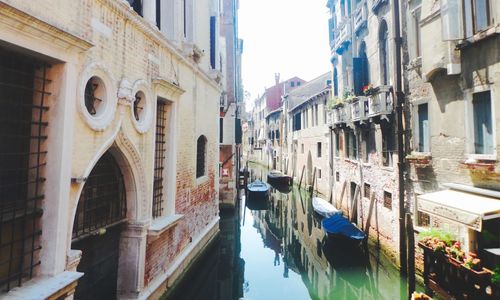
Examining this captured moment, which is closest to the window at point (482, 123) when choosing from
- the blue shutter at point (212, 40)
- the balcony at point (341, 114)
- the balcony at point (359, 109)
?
the balcony at point (359, 109)

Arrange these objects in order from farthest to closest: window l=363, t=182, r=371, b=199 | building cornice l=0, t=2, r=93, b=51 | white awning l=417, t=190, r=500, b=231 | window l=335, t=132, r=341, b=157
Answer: window l=335, t=132, r=341, b=157, window l=363, t=182, r=371, b=199, white awning l=417, t=190, r=500, b=231, building cornice l=0, t=2, r=93, b=51

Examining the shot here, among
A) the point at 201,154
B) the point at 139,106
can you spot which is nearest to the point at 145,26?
the point at 139,106

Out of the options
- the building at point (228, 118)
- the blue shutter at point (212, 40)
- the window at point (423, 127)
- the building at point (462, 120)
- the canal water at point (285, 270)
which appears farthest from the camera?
the building at point (228, 118)

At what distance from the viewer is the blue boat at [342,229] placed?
8829mm

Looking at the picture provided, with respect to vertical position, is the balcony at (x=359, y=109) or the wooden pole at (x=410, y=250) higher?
the balcony at (x=359, y=109)

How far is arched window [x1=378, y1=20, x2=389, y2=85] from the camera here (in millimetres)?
8891

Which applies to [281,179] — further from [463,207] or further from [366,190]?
[463,207]

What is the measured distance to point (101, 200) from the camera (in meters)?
4.70

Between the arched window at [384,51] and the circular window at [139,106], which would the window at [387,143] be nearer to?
the arched window at [384,51]

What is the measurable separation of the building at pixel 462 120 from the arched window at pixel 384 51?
2008mm

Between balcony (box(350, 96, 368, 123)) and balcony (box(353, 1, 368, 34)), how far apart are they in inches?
104

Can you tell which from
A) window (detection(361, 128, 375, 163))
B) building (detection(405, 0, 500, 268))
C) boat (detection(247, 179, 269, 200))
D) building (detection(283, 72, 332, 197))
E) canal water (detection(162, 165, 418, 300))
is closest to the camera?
building (detection(405, 0, 500, 268))

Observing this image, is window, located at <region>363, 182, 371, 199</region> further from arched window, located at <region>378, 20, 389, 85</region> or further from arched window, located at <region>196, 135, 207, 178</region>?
arched window, located at <region>196, 135, 207, 178</region>

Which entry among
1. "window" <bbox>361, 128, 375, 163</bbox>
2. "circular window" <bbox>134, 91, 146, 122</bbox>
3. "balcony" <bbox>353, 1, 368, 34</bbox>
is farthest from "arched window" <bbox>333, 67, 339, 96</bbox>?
"circular window" <bbox>134, 91, 146, 122</bbox>
